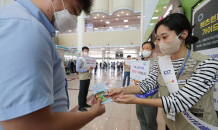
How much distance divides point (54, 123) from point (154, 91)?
5.07 ft

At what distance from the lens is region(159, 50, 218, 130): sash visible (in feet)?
2.82

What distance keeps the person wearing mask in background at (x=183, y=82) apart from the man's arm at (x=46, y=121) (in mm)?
573

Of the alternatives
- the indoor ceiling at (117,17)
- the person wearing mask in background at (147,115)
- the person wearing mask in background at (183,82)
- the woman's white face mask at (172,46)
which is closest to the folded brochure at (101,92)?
the person wearing mask in background at (183,82)

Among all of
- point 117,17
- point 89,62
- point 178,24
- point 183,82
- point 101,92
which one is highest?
point 117,17

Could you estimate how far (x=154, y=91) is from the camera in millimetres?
1601

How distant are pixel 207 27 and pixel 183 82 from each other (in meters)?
0.91

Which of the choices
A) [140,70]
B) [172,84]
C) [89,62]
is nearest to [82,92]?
[89,62]

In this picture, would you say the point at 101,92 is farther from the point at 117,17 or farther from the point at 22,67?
the point at 117,17

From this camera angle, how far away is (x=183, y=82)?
3.10 feet

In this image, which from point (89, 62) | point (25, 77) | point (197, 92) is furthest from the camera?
point (89, 62)

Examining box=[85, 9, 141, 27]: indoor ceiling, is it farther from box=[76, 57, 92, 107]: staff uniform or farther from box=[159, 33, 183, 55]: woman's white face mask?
box=[159, 33, 183, 55]: woman's white face mask

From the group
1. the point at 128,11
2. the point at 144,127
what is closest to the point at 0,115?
the point at 144,127

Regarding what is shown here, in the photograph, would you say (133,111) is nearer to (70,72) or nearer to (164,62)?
(164,62)

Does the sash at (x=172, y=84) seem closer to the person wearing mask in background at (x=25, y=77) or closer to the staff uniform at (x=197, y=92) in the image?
the staff uniform at (x=197, y=92)
